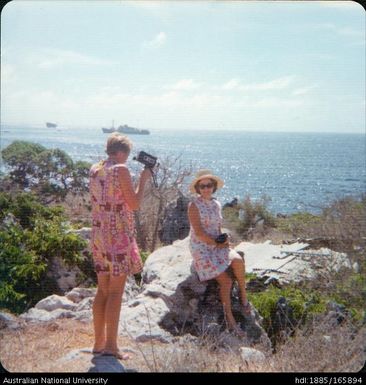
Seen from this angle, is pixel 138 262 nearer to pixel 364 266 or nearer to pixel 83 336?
pixel 83 336

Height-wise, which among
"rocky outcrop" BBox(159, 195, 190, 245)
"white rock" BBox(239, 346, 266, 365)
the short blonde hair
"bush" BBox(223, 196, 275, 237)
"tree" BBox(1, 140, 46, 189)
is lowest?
"bush" BBox(223, 196, 275, 237)

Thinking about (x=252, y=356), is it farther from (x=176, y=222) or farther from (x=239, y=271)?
(x=176, y=222)

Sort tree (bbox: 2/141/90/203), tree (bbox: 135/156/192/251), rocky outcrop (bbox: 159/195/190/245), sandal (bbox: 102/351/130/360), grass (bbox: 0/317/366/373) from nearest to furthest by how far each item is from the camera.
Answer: grass (bbox: 0/317/366/373), sandal (bbox: 102/351/130/360), rocky outcrop (bbox: 159/195/190/245), tree (bbox: 135/156/192/251), tree (bbox: 2/141/90/203)

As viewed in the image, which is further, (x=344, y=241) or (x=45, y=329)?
(x=344, y=241)

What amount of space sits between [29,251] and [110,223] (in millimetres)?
3146

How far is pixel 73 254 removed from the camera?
22.6ft

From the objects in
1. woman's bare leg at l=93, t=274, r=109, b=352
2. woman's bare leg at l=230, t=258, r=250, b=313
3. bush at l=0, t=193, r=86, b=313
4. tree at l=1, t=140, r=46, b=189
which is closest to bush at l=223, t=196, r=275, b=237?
tree at l=1, t=140, r=46, b=189

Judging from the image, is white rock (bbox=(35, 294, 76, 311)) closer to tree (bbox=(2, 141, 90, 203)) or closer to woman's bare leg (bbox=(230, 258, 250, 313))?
woman's bare leg (bbox=(230, 258, 250, 313))

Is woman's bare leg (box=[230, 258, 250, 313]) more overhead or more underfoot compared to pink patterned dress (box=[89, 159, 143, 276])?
more underfoot

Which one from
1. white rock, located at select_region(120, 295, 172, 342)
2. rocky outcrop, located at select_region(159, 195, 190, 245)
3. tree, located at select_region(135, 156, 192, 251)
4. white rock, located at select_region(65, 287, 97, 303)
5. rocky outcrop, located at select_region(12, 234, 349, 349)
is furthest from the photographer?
tree, located at select_region(135, 156, 192, 251)

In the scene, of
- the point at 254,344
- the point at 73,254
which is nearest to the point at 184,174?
the point at 73,254

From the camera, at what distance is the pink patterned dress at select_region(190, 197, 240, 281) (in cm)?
496

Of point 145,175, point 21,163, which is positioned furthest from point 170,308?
point 21,163
